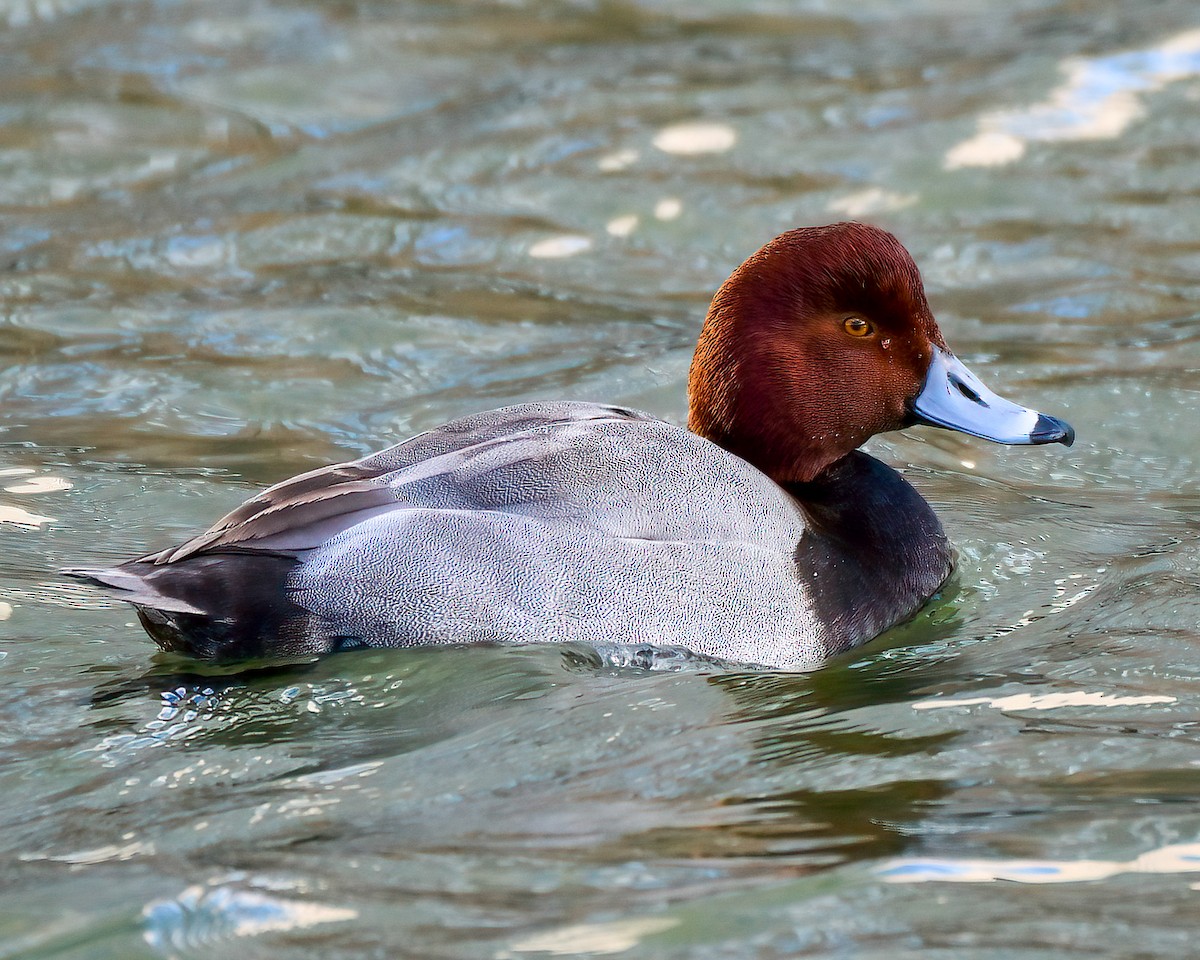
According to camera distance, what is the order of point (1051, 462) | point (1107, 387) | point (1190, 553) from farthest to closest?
point (1107, 387)
point (1051, 462)
point (1190, 553)

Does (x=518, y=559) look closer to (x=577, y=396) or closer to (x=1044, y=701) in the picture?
(x=1044, y=701)

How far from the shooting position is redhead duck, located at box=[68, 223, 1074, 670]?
372cm

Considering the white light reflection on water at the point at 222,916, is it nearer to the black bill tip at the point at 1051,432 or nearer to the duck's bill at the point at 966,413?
the duck's bill at the point at 966,413

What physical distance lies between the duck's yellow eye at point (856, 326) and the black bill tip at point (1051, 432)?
0.51 metres

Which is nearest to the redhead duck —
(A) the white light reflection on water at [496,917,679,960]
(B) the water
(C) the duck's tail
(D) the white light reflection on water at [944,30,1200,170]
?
(C) the duck's tail

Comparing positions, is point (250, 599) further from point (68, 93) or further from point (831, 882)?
point (68, 93)

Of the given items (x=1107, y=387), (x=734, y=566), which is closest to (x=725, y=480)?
(x=734, y=566)

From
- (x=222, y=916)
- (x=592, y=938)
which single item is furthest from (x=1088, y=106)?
(x=222, y=916)

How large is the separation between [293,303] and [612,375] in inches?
56.4

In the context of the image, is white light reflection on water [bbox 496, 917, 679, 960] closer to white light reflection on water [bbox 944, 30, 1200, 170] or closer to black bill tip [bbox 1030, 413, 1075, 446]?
black bill tip [bbox 1030, 413, 1075, 446]

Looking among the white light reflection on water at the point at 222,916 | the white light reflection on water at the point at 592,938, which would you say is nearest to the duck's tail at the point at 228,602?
the white light reflection on water at the point at 222,916

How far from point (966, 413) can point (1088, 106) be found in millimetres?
4497

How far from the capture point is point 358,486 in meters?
3.86

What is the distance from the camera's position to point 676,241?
7.39 m
